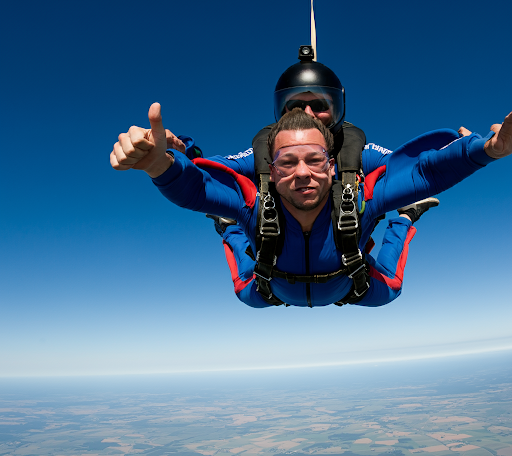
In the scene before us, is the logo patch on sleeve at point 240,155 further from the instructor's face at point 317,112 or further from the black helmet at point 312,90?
the instructor's face at point 317,112

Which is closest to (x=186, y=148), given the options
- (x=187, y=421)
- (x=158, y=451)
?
(x=158, y=451)

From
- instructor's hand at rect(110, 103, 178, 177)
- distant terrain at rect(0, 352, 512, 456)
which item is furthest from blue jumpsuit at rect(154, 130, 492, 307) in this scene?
distant terrain at rect(0, 352, 512, 456)

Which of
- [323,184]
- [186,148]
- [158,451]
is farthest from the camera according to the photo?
[158,451]

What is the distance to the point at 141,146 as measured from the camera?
5.13 feet

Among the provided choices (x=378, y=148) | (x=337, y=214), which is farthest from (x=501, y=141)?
(x=378, y=148)

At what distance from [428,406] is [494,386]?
36110 millimetres

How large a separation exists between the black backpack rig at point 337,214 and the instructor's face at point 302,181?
0.28 feet

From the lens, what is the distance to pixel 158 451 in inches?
4471

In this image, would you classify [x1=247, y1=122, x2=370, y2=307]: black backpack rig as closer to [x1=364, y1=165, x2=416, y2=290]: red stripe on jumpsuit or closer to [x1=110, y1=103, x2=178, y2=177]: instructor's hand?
[x1=364, y1=165, x2=416, y2=290]: red stripe on jumpsuit

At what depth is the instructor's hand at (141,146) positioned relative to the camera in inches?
60.3

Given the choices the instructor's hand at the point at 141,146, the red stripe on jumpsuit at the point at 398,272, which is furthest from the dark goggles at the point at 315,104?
the red stripe on jumpsuit at the point at 398,272

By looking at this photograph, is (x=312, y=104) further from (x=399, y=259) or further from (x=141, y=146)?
(x=399, y=259)

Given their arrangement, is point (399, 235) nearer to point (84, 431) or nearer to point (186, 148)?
point (186, 148)

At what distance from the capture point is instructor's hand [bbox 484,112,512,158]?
1.84m
